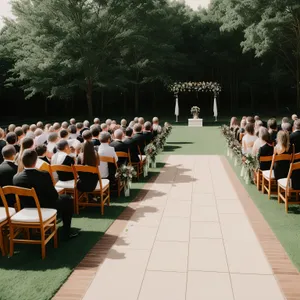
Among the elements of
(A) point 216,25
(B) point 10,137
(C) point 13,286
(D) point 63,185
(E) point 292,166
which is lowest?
(C) point 13,286

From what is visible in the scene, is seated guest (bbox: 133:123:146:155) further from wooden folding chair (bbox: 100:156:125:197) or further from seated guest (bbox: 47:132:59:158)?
seated guest (bbox: 47:132:59:158)

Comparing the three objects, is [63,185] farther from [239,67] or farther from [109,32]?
[239,67]

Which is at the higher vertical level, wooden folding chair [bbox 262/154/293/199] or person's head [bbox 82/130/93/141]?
person's head [bbox 82/130/93/141]

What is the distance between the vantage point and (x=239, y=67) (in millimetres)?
48750

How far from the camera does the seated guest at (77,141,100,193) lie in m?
7.40

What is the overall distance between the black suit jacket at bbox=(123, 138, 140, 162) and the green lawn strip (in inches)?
146

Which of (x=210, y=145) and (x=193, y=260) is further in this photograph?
(x=210, y=145)

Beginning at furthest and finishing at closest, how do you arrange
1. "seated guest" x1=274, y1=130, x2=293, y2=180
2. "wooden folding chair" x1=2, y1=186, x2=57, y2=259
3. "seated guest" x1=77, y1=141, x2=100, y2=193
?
"seated guest" x1=274, y1=130, x2=293, y2=180 → "seated guest" x1=77, y1=141, x2=100, y2=193 → "wooden folding chair" x1=2, y1=186, x2=57, y2=259

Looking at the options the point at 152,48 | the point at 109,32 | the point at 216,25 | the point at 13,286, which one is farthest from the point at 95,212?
the point at 216,25

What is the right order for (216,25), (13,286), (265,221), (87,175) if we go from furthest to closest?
(216,25) → (87,175) → (265,221) → (13,286)

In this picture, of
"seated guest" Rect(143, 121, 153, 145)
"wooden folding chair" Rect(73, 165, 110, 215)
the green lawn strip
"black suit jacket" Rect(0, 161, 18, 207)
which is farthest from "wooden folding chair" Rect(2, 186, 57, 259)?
"seated guest" Rect(143, 121, 153, 145)

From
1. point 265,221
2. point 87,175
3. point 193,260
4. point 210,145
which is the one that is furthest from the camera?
point 210,145

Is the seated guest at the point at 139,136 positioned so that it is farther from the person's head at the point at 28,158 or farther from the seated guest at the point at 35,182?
the person's head at the point at 28,158

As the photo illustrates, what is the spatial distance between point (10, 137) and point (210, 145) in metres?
12.3
